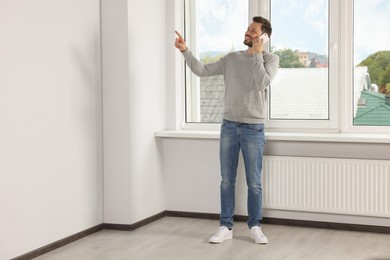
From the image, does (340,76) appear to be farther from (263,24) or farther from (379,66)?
(263,24)

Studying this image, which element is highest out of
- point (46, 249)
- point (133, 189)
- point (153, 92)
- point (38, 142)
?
point (153, 92)

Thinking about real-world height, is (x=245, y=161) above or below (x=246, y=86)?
below

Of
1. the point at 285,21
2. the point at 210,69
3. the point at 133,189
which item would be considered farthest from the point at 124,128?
the point at 285,21

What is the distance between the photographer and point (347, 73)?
4.89 m

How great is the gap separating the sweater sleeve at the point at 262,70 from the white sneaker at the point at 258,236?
0.99m

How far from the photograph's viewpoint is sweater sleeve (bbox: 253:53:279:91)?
4.39 metres

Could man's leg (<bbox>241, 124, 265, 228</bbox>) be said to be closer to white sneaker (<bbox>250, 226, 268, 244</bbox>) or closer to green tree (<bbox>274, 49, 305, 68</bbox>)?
white sneaker (<bbox>250, 226, 268, 244</bbox>)

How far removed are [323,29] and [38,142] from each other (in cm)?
237

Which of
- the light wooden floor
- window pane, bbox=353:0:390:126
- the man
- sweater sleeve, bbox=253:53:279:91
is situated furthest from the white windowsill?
the light wooden floor

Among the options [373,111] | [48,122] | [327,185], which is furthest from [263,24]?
[48,122]

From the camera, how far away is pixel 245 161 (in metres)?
4.56

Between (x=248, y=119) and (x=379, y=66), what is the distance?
1.15 meters

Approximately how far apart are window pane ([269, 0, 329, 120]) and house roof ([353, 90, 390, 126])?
10.3 inches

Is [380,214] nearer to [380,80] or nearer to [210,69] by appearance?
[380,80]
